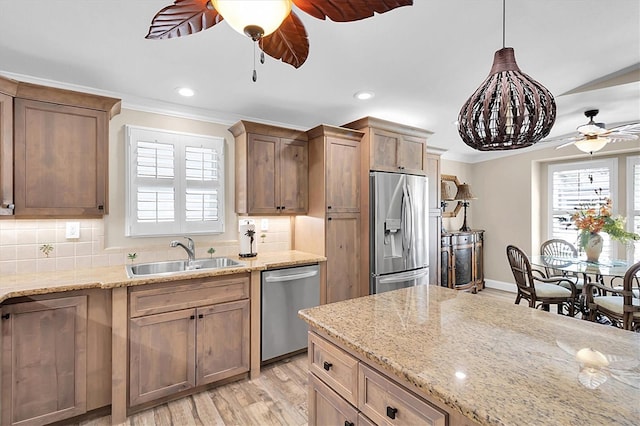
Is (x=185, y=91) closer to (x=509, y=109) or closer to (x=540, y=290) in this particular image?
(x=509, y=109)

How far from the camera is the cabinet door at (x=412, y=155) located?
3.73 m

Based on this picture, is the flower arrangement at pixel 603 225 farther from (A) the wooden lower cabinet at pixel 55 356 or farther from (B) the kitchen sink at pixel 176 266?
(A) the wooden lower cabinet at pixel 55 356

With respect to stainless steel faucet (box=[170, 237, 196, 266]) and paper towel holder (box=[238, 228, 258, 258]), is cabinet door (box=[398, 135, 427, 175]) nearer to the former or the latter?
paper towel holder (box=[238, 228, 258, 258])

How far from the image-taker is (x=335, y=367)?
137 cm

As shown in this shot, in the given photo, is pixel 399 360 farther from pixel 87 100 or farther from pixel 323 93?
pixel 87 100

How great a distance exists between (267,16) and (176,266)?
2664 millimetres

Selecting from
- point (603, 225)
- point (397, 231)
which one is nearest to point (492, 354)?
point (397, 231)

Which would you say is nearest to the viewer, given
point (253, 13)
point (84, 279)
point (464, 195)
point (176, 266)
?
point (253, 13)

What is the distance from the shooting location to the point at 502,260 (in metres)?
5.72

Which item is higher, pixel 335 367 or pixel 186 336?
pixel 335 367

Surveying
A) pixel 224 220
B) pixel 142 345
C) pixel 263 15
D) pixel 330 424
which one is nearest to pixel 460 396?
pixel 330 424

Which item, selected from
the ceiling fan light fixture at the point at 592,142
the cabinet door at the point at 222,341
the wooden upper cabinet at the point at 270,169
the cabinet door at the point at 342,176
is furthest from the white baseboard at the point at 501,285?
the cabinet door at the point at 222,341

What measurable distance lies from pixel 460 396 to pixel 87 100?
2.98m

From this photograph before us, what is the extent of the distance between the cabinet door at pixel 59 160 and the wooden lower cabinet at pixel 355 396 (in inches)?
83.7
